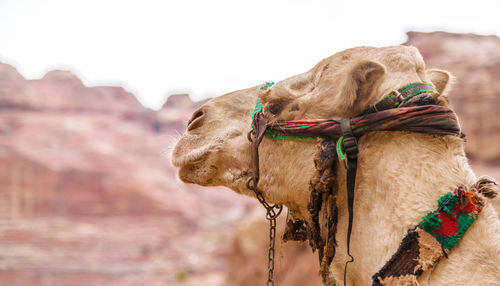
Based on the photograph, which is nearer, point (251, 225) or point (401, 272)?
point (401, 272)

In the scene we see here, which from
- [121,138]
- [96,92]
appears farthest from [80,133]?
[96,92]

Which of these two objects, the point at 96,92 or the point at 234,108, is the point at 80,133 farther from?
the point at 234,108

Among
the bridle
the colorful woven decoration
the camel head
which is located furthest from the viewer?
the camel head

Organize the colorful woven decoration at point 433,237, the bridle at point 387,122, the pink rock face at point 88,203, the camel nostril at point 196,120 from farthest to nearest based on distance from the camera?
1. the pink rock face at point 88,203
2. the camel nostril at point 196,120
3. the bridle at point 387,122
4. the colorful woven decoration at point 433,237

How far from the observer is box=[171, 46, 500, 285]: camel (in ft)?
4.70

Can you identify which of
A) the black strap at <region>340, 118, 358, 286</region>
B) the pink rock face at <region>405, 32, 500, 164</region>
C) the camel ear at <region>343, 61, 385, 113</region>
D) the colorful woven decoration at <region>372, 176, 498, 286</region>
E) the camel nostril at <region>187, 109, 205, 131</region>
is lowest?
the colorful woven decoration at <region>372, 176, 498, 286</region>

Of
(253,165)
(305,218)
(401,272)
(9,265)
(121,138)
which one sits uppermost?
(121,138)

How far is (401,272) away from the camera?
56.6 inches

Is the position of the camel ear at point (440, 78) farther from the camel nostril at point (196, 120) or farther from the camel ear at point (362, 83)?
the camel nostril at point (196, 120)

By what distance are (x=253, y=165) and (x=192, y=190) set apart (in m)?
50.4

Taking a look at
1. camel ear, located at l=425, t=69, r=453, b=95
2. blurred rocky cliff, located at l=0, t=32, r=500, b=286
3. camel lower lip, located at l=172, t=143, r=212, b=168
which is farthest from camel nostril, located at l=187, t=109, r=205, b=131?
blurred rocky cliff, located at l=0, t=32, r=500, b=286

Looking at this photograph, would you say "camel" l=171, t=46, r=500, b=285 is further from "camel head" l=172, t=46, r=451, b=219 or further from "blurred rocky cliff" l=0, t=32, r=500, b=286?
"blurred rocky cliff" l=0, t=32, r=500, b=286

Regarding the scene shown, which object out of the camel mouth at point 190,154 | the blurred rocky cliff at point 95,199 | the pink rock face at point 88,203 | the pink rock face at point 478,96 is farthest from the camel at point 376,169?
the pink rock face at point 88,203

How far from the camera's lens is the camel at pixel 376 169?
1432mm
